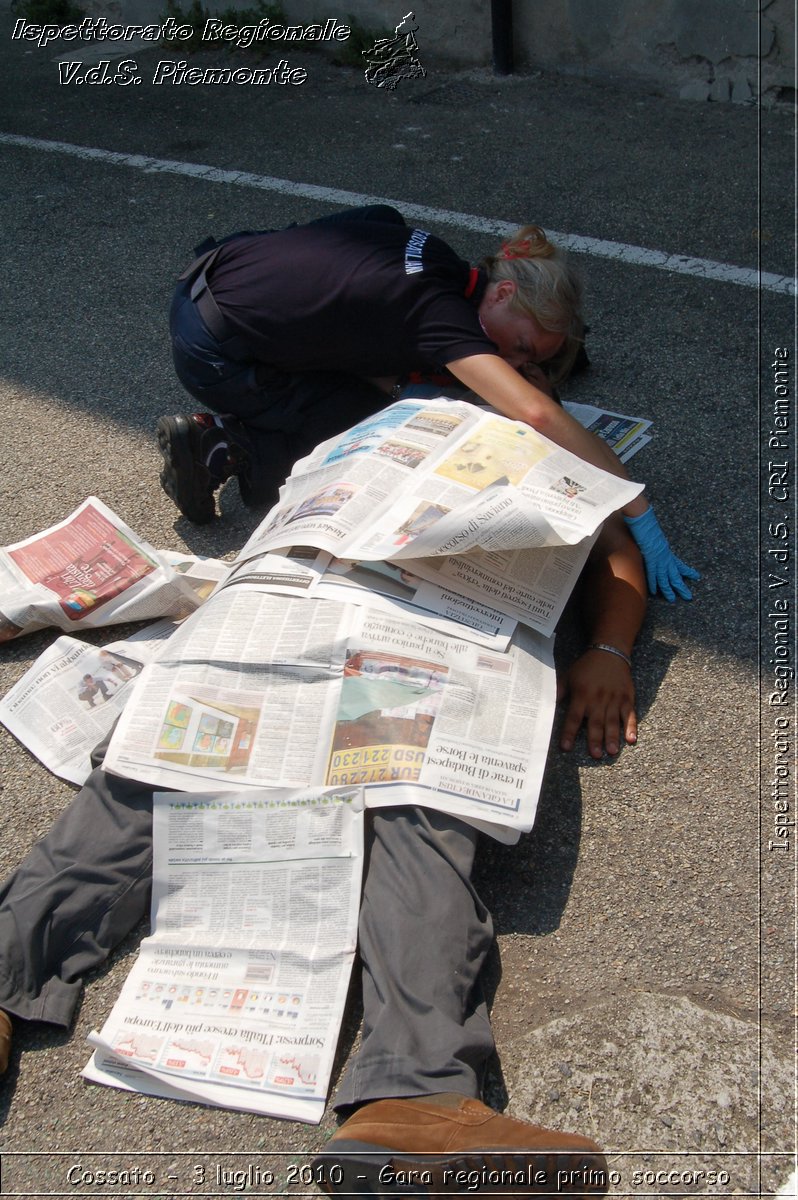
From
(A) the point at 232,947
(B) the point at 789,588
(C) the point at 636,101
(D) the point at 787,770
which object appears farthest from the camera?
(C) the point at 636,101

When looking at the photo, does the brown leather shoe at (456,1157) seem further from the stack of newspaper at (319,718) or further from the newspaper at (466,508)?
the newspaper at (466,508)

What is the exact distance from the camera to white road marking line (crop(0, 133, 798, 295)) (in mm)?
3500

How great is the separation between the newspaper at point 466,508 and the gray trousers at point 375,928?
49 cm

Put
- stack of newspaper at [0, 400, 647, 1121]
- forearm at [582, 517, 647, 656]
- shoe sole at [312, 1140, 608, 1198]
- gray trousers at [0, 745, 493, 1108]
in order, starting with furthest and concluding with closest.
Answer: forearm at [582, 517, 647, 656], stack of newspaper at [0, 400, 647, 1121], gray trousers at [0, 745, 493, 1108], shoe sole at [312, 1140, 608, 1198]

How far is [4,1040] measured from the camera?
1.57 metres

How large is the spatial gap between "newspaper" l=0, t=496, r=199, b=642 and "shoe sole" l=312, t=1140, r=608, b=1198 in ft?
4.09

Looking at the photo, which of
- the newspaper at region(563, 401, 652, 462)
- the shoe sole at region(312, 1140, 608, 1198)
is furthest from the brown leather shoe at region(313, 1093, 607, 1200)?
the newspaper at region(563, 401, 652, 462)

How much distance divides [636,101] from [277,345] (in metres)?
3.18

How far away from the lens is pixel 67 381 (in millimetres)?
3332

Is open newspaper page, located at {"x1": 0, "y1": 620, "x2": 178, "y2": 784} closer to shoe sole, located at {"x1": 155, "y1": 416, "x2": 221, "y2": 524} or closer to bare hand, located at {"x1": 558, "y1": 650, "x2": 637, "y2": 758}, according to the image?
shoe sole, located at {"x1": 155, "y1": 416, "x2": 221, "y2": 524}

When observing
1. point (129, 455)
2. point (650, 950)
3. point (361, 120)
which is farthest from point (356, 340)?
point (361, 120)

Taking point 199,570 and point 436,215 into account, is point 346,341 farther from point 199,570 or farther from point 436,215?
point 436,215

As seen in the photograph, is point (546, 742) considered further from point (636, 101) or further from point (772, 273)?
point (636, 101)

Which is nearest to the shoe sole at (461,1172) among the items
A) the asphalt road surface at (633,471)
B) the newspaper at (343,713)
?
the asphalt road surface at (633,471)
